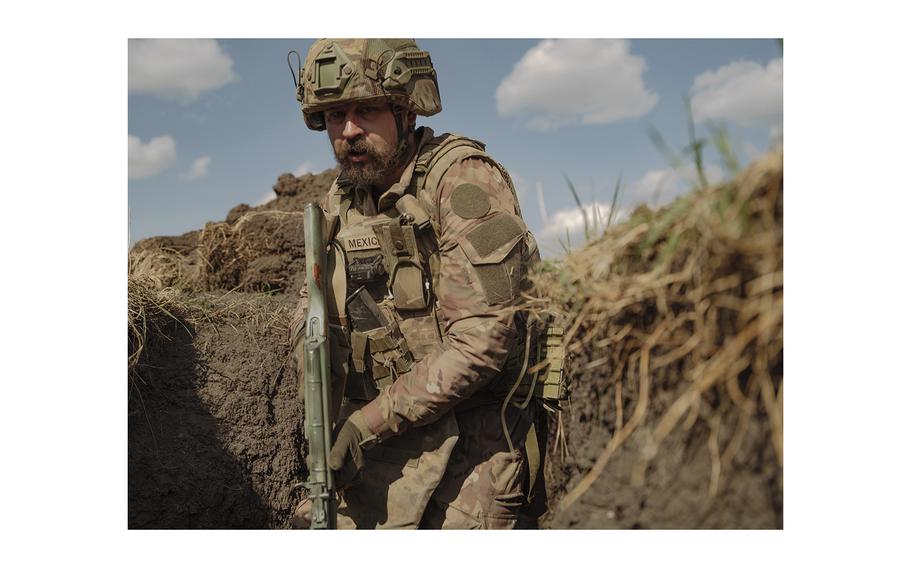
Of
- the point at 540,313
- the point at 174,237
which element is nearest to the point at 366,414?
the point at 540,313

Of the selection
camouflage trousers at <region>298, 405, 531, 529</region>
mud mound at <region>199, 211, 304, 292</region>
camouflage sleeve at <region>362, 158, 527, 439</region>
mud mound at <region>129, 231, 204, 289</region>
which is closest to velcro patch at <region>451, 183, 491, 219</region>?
camouflage sleeve at <region>362, 158, 527, 439</region>

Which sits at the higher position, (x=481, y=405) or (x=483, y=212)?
(x=483, y=212)

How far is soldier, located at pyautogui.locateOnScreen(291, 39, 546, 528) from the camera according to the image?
9.96ft

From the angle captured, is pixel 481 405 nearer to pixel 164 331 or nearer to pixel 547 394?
pixel 547 394

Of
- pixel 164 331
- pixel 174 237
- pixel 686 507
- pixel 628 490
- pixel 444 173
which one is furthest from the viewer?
pixel 174 237

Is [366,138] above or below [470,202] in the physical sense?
above

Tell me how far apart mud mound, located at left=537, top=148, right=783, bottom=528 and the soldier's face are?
1723 mm

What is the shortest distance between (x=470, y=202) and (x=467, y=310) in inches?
19.9

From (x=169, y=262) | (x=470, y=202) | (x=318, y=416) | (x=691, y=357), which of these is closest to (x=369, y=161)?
(x=470, y=202)

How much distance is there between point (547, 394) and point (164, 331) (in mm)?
2976

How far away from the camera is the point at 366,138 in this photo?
11.4ft

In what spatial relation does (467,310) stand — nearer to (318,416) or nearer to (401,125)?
(318,416)

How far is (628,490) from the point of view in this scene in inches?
73.7

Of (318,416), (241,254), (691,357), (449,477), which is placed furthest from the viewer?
(241,254)
